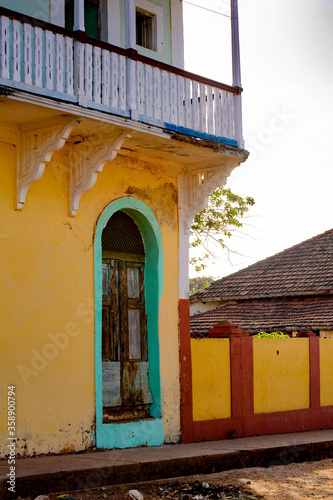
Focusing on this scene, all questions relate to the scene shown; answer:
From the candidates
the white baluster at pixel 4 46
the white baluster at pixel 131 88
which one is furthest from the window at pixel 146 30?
the white baluster at pixel 4 46

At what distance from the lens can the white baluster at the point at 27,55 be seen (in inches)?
265

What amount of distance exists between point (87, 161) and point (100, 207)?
664 mm

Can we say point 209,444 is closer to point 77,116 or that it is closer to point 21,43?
point 77,116

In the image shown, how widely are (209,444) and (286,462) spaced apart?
99cm

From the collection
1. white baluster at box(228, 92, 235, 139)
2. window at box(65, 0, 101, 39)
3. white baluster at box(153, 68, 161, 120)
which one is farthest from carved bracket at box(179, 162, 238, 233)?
window at box(65, 0, 101, 39)

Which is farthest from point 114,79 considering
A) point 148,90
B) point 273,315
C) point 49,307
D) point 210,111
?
point 273,315

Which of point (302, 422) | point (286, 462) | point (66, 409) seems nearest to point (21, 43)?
point (66, 409)

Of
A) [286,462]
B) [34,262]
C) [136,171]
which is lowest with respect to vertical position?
[286,462]

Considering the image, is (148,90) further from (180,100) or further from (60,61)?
(60,61)

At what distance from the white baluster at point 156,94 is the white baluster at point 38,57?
5.22ft

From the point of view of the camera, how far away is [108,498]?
6.22m

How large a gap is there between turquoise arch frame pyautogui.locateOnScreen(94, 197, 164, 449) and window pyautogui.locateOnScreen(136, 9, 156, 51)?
6.91 feet

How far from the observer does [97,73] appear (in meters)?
7.47

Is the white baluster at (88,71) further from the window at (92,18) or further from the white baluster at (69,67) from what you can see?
the window at (92,18)
